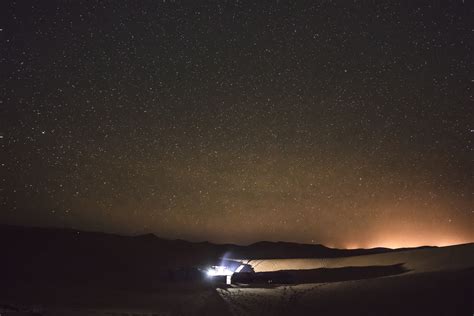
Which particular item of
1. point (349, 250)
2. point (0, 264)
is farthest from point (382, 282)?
point (349, 250)

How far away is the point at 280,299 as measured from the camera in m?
18.8

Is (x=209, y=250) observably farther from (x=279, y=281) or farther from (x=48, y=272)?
(x=279, y=281)

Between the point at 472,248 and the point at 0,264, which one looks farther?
the point at 0,264

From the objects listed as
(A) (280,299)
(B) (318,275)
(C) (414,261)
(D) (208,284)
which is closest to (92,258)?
(D) (208,284)

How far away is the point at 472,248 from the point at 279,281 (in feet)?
38.4

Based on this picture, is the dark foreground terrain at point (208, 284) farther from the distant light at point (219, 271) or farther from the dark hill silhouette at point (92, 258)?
the distant light at point (219, 271)

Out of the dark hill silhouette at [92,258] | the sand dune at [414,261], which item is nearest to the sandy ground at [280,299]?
the sand dune at [414,261]

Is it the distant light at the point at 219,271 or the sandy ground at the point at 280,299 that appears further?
the distant light at the point at 219,271

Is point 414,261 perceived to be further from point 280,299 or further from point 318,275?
point 280,299

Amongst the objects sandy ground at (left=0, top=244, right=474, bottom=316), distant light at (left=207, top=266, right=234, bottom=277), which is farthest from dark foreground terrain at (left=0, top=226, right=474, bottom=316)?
distant light at (left=207, top=266, right=234, bottom=277)

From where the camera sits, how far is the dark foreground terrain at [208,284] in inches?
645

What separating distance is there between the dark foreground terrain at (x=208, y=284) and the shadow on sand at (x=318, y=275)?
7cm

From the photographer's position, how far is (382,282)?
64.5 ft

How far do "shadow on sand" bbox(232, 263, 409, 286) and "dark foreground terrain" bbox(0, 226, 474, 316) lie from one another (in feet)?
0.22
